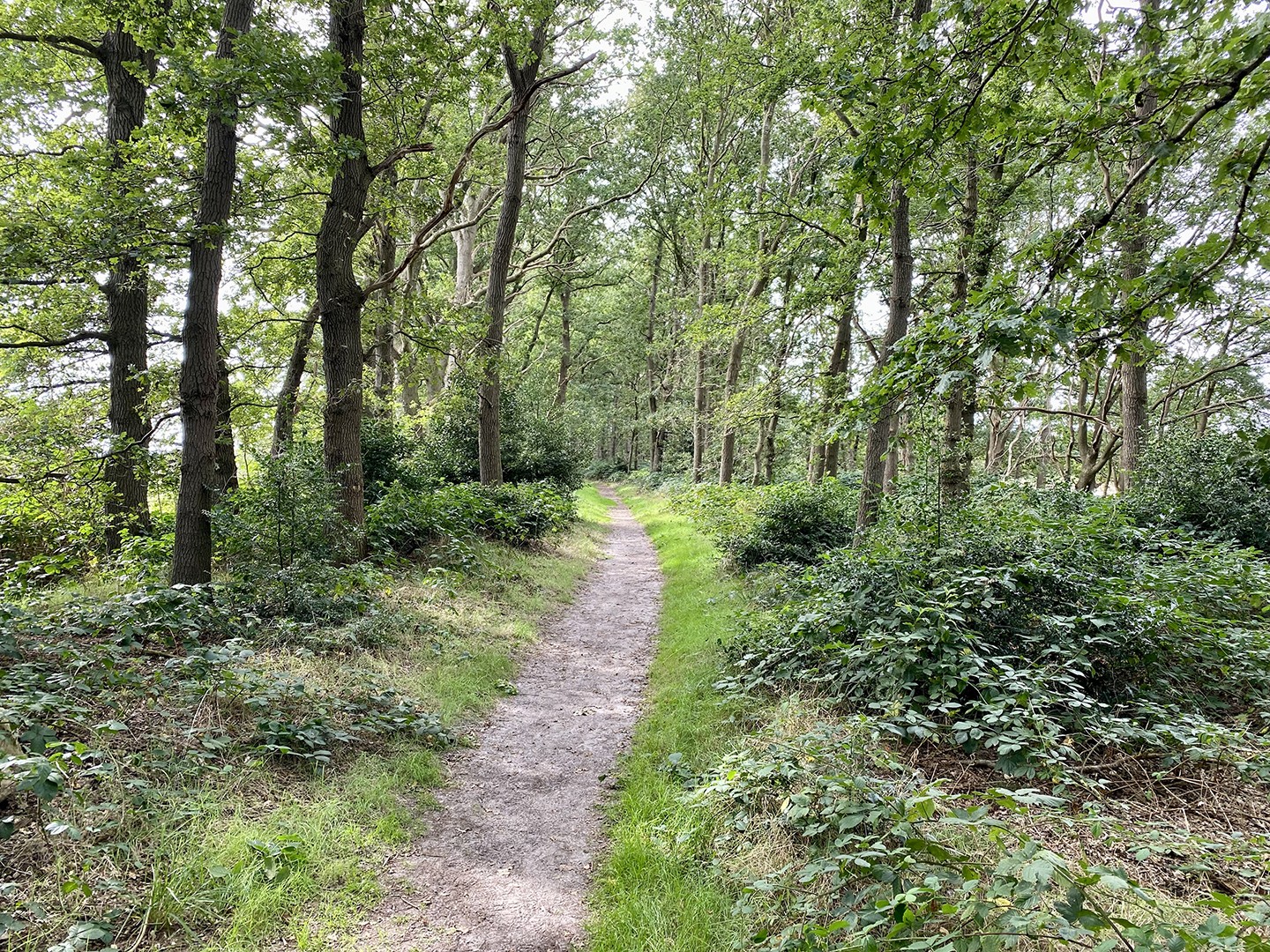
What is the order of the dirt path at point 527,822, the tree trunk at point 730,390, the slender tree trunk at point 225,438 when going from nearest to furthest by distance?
the dirt path at point 527,822 < the slender tree trunk at point 225,438 < the tree trunk at point 730,390

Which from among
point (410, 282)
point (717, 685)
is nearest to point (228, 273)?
point (410, 282)

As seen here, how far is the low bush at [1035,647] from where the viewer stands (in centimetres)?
372

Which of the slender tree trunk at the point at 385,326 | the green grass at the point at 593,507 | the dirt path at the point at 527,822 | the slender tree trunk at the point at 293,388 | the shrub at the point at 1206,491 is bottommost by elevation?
the dirt path at the point at 527,822

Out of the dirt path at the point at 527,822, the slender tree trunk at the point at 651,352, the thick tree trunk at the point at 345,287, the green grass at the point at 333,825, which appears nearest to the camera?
the green grass at the point at 333,825

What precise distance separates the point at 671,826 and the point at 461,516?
8.08m

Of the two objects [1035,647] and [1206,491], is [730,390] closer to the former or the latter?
[1206,491]

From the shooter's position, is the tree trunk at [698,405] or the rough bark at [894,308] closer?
the rough bark at [894,308]

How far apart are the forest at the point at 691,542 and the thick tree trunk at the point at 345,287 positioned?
0.06 meters

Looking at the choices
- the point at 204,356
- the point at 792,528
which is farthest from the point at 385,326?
the point at 792,528

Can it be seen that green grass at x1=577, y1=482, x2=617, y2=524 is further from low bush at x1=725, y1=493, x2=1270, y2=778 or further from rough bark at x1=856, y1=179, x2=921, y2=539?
low bush at x1=725, y1=493, x2=1270, y2=778

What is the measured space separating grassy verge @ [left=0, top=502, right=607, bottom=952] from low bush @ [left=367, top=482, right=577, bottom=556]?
11.0 ft

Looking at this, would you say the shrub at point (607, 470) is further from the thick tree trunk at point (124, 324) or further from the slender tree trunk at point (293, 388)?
the thick tree trunk at point (124, 324)

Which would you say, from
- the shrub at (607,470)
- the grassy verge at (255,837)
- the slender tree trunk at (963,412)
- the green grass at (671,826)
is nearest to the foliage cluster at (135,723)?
the grassy verge at (255,837)

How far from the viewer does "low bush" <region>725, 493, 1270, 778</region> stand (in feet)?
12.2
